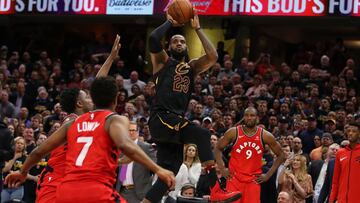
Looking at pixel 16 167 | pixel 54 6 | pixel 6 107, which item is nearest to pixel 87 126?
pixel 16 167

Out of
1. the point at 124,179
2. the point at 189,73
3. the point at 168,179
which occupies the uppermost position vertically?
the point at 189,73

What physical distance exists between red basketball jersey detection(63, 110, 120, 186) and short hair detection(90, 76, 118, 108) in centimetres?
9

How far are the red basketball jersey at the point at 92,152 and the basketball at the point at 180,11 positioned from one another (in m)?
2.85

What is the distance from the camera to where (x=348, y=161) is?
39.4 ft

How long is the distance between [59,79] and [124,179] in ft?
29.4

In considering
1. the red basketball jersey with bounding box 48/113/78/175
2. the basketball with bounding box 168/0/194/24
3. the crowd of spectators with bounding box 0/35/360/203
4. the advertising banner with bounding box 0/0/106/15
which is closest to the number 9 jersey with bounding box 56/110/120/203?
the red basketball jersey with bounding box 48/113/78/175

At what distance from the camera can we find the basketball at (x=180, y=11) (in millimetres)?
10125

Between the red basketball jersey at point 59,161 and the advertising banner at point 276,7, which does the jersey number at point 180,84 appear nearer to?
the red basketball jersey at point 59,161

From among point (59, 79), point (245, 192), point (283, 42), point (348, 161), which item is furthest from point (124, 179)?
point (283, 42)

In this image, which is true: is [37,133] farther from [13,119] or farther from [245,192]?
[245,192]

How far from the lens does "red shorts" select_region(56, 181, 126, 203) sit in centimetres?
732

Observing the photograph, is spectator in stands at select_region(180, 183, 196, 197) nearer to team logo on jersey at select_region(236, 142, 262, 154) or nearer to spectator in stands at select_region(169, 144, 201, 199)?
spectator in stands at select_region(169, 144, 201, 199)

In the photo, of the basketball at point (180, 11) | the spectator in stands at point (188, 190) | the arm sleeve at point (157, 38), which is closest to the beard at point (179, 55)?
the arm sleeve at point (157, 38)

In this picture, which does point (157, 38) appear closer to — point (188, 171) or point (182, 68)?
point (182, 68)
